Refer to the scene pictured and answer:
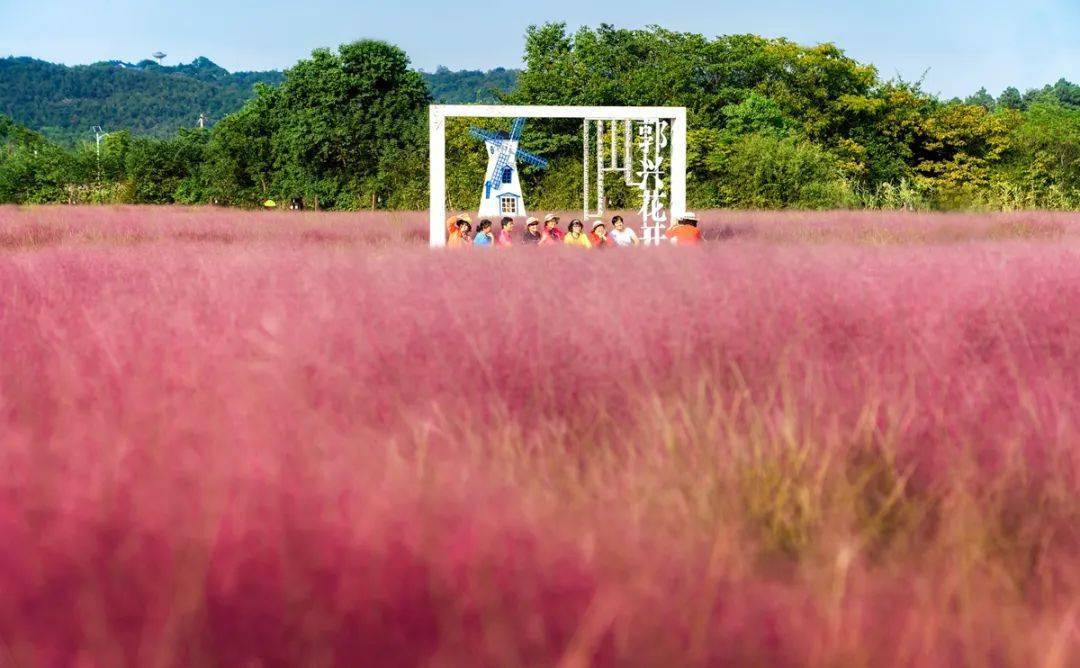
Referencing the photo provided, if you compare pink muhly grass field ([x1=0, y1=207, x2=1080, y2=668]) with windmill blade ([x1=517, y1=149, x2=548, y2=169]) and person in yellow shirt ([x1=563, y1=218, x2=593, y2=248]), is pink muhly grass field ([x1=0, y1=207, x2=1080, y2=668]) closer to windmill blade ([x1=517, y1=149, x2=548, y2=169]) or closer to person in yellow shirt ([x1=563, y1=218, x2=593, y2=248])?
person in yellow shirt ([x1=563, y1=218, x2=593, y2=248])

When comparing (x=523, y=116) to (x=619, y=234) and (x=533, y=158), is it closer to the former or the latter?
(x=619, y=234)

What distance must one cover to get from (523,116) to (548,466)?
1239 cm

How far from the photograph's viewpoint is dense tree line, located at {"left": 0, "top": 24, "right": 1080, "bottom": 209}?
33.9 meters

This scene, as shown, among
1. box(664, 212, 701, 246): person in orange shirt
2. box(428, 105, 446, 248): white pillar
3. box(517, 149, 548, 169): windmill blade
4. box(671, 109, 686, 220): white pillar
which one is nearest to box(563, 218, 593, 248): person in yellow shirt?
box(664, 212, 701, 246): person in orange shirt

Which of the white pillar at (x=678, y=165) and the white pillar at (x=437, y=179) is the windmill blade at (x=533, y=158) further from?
the white pillar at (x=437, y=179)

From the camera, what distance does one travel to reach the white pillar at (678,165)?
47.6ft

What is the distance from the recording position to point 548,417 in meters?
2.83

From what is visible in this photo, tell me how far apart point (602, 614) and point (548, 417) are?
1.63 m

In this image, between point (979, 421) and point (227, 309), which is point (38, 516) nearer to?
point (979, 421)

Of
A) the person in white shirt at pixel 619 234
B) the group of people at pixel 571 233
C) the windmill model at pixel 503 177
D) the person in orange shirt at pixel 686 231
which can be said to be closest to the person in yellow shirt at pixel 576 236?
the group of people at pixel 571 233

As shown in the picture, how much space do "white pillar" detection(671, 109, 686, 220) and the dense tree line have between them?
1488cm

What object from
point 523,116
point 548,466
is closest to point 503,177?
point 523,116

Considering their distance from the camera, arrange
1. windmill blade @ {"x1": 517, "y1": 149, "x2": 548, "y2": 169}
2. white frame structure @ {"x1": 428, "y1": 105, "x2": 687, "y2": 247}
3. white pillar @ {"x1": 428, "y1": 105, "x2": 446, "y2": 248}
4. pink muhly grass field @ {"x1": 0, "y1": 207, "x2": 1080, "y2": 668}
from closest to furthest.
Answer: pink muhly grass field @ {"x1": 0, "y1": 207, "x2": 1080, "y2": 668}, white frame structure @ {"x1": 428, "y1": 105, "x2": 687, "y2": 247}, white pillar @ {"x1": 428, "y1": 105, "x2": 446, "y2": 248}, windmill blade @ {"x1": 517, "y1": 149, "x2": 548, "y2": 169}

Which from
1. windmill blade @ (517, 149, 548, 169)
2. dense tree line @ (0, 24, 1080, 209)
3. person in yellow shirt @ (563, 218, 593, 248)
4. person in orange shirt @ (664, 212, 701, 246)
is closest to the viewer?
person in orange shirt @ (664, 212, 701, 246)
